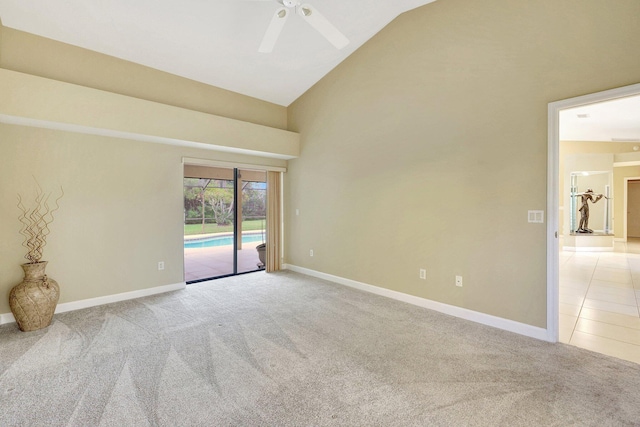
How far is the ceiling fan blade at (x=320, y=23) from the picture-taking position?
260 cm

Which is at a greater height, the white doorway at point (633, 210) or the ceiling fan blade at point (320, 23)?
the ceiling fan blade at point (320, 23)

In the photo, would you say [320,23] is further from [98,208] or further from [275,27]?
A: [98,208]

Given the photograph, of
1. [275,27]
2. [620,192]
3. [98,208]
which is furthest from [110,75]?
[620,192]

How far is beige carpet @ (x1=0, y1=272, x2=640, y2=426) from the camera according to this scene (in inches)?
72.7

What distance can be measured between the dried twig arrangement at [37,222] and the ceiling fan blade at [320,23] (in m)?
3.76

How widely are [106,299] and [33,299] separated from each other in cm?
93

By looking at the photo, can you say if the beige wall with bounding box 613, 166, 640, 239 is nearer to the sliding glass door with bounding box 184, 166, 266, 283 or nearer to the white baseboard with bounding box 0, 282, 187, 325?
the sliding glass door with bounding box 184, 166, 266, 283

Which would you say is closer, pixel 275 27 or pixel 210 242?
pixel 275 27

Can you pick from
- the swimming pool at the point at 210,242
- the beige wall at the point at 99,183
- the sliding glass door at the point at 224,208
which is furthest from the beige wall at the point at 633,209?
the beige wall at the point at 99,183

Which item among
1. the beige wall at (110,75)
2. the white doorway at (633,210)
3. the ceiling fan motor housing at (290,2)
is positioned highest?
the ceiling fan motor housing at (290,2)

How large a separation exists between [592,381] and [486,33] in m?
3.45

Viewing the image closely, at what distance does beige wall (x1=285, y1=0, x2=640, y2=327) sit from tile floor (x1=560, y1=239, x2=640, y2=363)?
61 centimetres

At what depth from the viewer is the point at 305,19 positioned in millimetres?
2672

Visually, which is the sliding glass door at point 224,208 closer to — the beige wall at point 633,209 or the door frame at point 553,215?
the door frame at point 553,215
